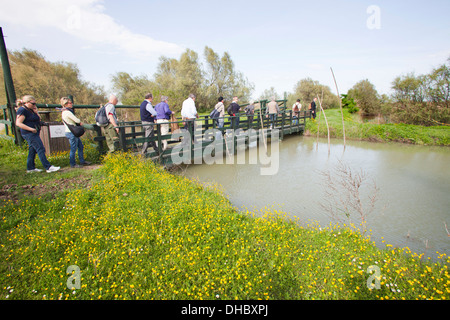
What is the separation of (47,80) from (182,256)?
22686 mm

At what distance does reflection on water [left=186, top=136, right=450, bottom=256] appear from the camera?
4.50 m

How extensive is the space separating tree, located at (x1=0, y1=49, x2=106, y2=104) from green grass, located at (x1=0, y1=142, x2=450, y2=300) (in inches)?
762

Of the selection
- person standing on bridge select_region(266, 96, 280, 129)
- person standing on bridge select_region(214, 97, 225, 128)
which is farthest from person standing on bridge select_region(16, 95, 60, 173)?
person standing on bridge select_region(266, 96, 280, 129)

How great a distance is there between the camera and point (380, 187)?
672 cm

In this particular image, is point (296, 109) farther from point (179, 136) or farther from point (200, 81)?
point (200, 81)

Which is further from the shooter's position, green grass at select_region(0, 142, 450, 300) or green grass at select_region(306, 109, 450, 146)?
green grass at select_region(306, 109, 450, 146)

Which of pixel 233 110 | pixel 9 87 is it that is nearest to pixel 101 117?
pixel 9 87

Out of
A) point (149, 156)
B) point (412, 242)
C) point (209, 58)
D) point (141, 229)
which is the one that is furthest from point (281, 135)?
point (209, 58)

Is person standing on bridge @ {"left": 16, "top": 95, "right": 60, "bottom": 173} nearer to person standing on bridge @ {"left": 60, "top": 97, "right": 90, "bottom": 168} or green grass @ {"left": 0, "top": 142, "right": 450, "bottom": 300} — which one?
person standing on bridge @ {"left": 60, "top": 97, "right": 90, "bottom": 168}

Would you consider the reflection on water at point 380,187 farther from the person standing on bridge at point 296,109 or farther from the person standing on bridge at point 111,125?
the person standing on bridge at point 296,109

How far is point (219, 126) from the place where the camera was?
9.92 m

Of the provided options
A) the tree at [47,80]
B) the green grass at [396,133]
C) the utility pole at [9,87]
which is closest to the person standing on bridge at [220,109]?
the green grass at [396,133]

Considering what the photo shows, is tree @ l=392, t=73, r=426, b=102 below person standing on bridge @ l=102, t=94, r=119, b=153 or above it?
above
